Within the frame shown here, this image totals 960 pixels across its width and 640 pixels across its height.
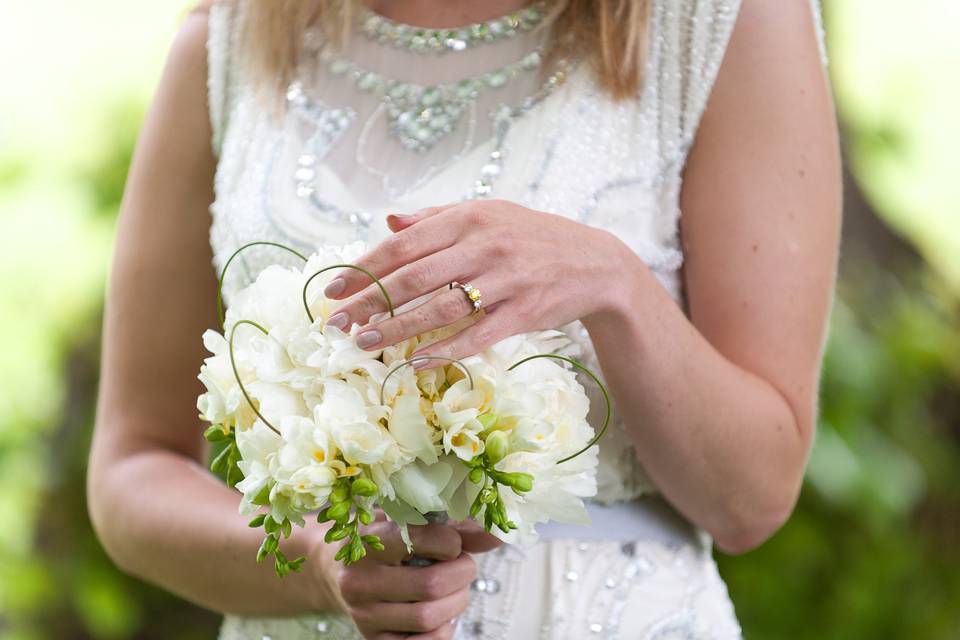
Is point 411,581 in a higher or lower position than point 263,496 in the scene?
lower

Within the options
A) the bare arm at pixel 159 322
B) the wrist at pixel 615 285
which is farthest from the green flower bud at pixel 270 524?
the bare arm at pixel 159 322

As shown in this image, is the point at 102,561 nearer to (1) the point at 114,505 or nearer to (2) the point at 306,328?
(1) the point at 114,505

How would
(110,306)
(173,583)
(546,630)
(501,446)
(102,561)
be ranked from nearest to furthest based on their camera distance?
(501,446) → (546,630) → (173,583) → (110,306) → (102,561)

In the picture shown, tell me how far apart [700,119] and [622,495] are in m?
0.56

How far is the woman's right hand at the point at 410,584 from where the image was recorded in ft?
4.92

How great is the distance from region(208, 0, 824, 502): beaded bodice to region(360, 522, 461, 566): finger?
0.36 meters

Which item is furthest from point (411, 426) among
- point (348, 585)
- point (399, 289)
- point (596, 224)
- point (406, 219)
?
point (596, 224)

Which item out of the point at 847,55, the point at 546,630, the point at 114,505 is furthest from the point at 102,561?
the point at 847,55

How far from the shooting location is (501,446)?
1.27 metres

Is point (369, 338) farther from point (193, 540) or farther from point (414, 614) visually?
point (193, 540)

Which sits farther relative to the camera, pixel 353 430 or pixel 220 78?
pixel 220 78

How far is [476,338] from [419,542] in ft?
0.98

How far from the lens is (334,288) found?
4.34 ft

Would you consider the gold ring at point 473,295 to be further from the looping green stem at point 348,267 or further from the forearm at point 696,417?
the forearm at point 696,417
